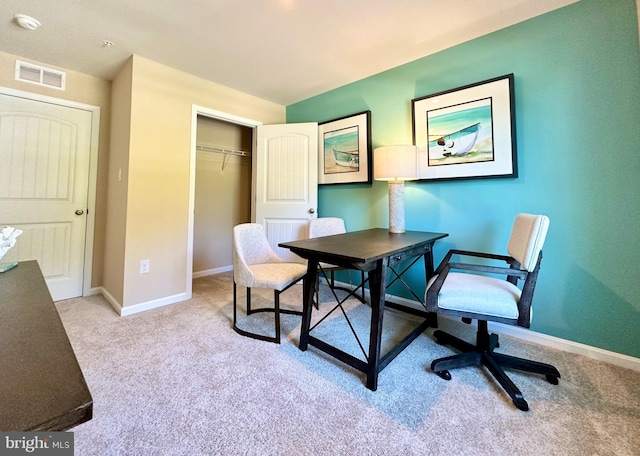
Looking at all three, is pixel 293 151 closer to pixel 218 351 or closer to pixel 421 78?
pixel 421 78

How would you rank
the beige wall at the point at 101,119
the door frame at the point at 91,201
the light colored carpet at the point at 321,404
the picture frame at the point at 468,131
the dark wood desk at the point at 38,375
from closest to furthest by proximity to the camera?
the dark wood desk at the point at 38,375, the light colored carpet at the point at 321,404, the picture frame at the point at 468,131, the beige wall at the point at 101,119, the door frame at the point at 91,201

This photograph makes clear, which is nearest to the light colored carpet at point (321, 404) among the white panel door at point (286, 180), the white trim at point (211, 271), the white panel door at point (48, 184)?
the white panel door at point (48, 184)

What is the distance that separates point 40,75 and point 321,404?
12.4 feet

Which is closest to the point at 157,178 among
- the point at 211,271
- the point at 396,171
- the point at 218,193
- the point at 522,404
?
the point at 218,193

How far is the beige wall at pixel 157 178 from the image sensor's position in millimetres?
2379

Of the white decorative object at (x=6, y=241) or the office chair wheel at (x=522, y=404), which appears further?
the office chair wheel at (x=522, y=404)

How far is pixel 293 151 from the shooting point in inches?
127

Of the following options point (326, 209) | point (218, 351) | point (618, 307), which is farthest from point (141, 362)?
point (618, 307)

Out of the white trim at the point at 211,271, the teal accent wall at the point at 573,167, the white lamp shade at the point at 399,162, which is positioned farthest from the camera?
the white trim at the point at 211,271

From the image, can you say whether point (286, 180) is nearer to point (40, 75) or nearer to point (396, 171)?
point (396, 171)

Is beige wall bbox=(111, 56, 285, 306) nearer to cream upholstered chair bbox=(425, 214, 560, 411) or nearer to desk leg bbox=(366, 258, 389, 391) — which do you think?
desk leg bbox=(366, 258, 389, 391)

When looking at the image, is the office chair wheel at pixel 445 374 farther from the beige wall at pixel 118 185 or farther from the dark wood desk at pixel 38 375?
the beige wall at pixel 118 185

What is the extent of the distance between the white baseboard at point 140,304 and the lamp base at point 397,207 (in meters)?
2.26

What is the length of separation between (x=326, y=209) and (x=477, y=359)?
2.19 m
